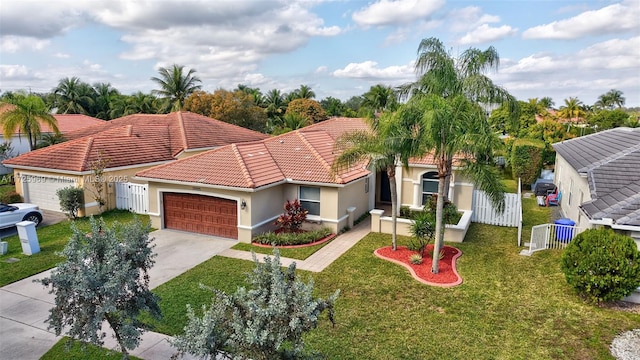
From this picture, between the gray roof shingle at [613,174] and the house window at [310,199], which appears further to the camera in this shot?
the house window at [310,199]

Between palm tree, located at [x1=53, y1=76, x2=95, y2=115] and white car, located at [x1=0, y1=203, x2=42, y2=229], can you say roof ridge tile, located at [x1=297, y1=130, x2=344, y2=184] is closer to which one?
white car, located at [x1=0, y1=203, x2=42, y2=229]

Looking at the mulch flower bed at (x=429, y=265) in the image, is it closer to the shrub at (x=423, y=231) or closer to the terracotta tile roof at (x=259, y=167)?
the shrub at (x=423, y=231)

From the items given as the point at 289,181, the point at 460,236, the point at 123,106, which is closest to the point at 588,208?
the point at 460,236

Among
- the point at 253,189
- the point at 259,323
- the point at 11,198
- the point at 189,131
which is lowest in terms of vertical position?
the point at 11,198

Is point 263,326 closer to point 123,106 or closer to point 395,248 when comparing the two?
point 395,248

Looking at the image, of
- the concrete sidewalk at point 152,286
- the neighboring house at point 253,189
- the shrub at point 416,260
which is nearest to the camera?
the concrete sidewalk at point 152,286

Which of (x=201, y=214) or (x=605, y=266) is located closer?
(x=605, y=266)

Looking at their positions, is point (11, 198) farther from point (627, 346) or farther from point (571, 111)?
point (571, 111)

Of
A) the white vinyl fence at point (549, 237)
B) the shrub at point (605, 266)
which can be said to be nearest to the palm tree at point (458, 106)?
the shrub at point (605, 266)

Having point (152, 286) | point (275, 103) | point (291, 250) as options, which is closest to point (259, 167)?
point (291, 250)
